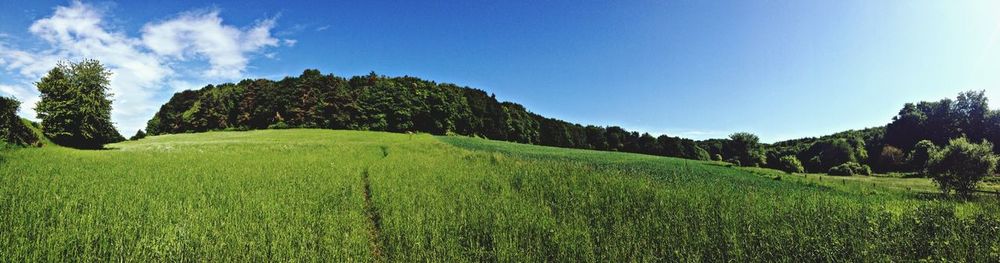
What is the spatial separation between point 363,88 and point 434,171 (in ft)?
186

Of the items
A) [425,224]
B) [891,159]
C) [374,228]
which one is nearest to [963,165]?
[425,224]

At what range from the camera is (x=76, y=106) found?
22953 mm

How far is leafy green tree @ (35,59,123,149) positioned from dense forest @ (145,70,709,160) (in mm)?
37075

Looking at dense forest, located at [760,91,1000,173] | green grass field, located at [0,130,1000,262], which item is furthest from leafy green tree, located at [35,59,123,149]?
dense forest, located at [760,91,1000,173]

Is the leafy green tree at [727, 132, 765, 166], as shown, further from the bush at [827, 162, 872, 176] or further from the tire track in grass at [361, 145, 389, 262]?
the tire track in grass at [361, 145, 389, 262]

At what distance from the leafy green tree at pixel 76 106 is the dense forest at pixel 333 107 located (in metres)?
37.1

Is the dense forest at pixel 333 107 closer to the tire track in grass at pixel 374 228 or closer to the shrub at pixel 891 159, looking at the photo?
the tire track in grass at pixel 374 228

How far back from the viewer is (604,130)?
4646 inches

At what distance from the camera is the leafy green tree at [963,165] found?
18234 mm

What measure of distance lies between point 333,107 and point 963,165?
65709mm

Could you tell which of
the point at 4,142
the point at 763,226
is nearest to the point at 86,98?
the point at 4,142

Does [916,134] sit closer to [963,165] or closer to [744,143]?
[744,143]

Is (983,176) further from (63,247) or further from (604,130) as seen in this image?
(604,130)

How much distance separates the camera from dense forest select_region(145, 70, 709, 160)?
63.6m
